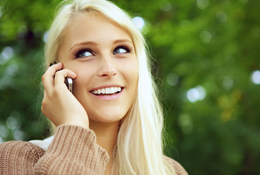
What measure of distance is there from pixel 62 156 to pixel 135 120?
31.1 inches

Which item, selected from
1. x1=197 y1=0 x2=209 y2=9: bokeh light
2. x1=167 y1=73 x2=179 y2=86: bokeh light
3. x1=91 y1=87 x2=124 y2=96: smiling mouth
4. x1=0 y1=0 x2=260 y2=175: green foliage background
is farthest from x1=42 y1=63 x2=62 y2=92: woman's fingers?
x1=197 y1=0 x2=209 y2=9: bokeh light

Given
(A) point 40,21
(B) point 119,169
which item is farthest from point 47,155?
(A) point 40,21

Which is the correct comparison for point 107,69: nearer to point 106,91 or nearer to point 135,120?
point 106,91

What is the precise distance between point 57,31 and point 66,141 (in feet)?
2.88

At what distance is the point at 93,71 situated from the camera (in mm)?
1781

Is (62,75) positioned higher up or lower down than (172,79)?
higher up

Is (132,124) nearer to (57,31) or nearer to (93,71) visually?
(93,71)

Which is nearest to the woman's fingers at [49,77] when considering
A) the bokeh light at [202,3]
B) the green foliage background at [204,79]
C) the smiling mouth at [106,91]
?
the smiling mouth at [106,91]

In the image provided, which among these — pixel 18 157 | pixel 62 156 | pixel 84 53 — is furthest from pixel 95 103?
pixel 18 157

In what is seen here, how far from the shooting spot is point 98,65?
1.79 m

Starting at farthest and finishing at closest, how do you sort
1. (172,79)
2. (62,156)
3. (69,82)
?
(172,79) < (69,82) < (62,156)

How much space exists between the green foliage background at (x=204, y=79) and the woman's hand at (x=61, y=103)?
295 cm

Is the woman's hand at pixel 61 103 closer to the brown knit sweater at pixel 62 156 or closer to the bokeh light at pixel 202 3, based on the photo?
the brown knit sweater at pixel 62 156

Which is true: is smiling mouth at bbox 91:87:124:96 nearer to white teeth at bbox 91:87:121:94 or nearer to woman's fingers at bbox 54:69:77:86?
white teeth at bbox 91:87:121:94
